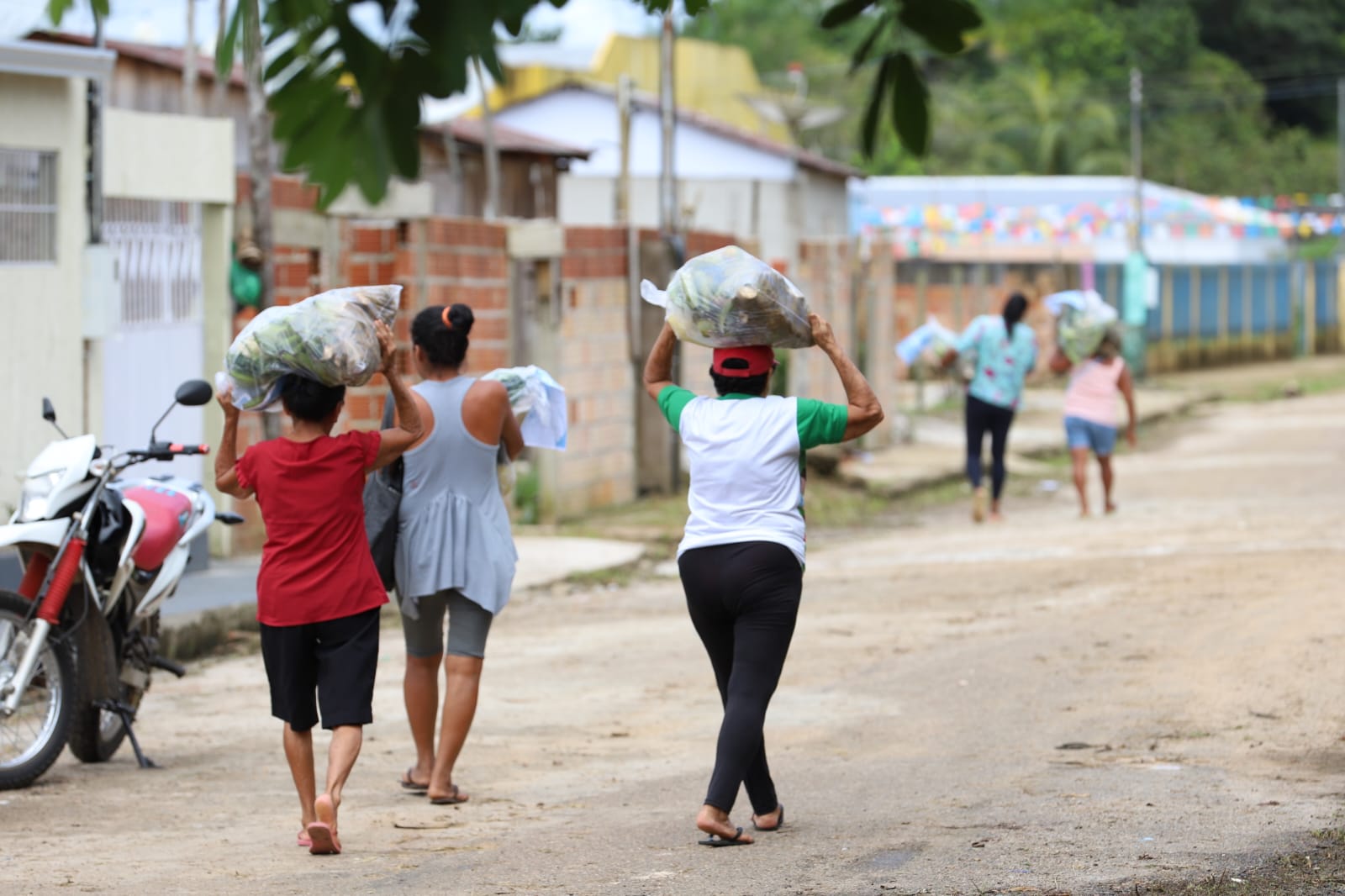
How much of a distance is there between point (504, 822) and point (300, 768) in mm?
739

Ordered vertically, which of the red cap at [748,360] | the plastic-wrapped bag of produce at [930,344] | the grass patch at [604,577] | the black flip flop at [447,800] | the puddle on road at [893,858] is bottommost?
the black flip flop at [447,800]

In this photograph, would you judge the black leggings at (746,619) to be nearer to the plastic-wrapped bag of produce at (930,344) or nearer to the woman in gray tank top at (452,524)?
the woman in gray tank top at (452,524)

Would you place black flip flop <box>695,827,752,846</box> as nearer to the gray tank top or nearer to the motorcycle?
the gray tank top

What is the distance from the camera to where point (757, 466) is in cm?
564

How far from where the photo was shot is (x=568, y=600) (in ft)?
38.9

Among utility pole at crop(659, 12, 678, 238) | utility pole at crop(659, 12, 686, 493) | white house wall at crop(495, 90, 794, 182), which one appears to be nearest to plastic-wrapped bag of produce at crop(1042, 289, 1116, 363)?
utility pole at crop(659, 12, 686, 493)

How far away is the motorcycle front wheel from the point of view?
262 inches

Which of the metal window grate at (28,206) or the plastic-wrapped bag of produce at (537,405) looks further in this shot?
the metal window grate at (28,206)

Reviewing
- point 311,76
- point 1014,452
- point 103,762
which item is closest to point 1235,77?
point 1014,452

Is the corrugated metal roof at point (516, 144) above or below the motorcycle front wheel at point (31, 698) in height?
above

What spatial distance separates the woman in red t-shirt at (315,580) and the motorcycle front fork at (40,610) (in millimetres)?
1180

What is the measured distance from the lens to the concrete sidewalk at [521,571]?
10.3m

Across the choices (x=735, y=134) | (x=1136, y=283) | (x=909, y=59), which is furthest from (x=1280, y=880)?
(x=1136, y=283)

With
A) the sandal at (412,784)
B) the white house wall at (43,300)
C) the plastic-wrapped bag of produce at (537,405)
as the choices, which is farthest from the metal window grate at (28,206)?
the sandal at (412,784)
